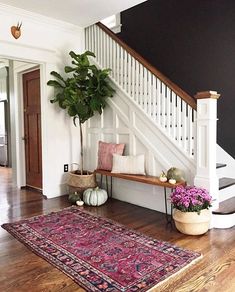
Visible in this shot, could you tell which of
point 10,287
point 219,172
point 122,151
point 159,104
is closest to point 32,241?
point 10,287

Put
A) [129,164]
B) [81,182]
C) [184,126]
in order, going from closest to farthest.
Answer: [184,126] → [129,164] → [81,182]

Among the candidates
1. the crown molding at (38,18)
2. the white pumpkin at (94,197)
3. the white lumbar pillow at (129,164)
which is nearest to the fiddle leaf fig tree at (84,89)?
the crown molding at (38,18)

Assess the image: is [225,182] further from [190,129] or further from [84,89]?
[84,89]

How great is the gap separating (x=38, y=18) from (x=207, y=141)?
9.57ft

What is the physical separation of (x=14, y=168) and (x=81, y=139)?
5.52 ft

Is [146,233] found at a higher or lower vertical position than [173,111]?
lower

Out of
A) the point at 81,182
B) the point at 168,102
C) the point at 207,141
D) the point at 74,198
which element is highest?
the point at 168,102

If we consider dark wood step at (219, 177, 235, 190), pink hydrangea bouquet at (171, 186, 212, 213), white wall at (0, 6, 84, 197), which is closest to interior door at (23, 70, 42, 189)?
white wall at (0, 6, 84, 197)

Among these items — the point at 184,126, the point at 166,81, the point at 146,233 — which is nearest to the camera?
the point at 146,233

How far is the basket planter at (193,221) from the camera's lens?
9.20 ft

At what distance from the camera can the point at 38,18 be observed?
4.03 meters

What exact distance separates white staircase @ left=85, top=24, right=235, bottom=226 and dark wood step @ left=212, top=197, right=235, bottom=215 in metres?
0.09

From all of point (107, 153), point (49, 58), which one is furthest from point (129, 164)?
point (49, 58)

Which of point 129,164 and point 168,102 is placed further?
point 129,164
